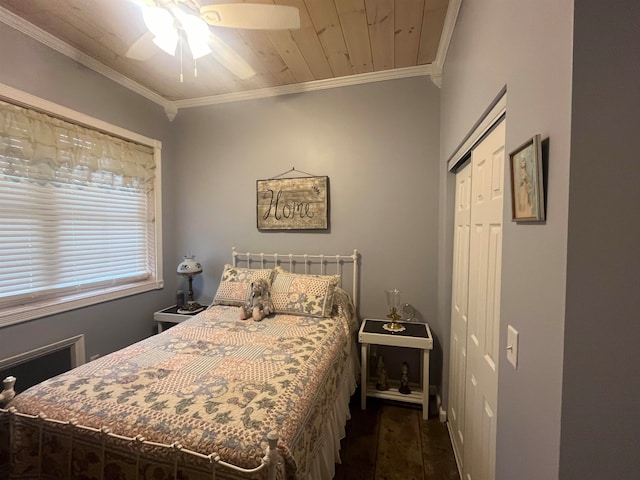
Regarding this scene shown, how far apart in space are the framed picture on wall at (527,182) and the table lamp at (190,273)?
8.80 feet

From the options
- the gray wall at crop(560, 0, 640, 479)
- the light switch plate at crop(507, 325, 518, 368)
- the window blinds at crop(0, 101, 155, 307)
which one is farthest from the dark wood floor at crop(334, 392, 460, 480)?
the window blinds at crop(0, 101, 155, 307)

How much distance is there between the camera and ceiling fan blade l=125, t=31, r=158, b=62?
1.57 m

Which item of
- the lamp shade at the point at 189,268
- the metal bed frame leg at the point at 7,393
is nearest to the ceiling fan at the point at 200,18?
the metal bed frame leg at the point at 7,393

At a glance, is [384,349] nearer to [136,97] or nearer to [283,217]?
[283,217]

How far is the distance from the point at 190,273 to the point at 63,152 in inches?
53.5

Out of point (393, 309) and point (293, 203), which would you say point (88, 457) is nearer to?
point (393, 309)

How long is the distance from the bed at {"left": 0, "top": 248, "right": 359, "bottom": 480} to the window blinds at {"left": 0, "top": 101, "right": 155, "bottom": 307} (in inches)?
42.9

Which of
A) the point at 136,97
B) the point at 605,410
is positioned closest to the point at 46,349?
the point at 136,97

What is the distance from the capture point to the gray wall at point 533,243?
0.62m

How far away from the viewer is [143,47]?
1.64m

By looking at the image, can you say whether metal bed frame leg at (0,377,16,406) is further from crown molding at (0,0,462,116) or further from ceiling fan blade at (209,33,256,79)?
crown molding at (0,0,462,116)

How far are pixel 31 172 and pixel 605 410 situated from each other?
10.1 feet

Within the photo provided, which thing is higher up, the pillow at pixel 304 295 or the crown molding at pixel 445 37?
the crown molding at pixel 445 37

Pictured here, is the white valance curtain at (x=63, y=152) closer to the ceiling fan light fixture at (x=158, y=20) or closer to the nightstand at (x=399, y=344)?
the ceiling fan light fixture at (x=158, y=20)
